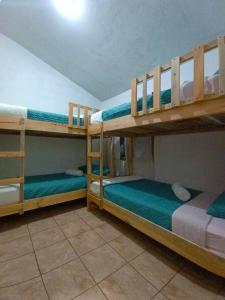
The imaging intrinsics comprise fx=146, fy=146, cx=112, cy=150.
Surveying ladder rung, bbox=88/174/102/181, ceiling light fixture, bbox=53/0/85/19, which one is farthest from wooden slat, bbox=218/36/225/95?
ceiling light fixture, bbox=53/0/85/19

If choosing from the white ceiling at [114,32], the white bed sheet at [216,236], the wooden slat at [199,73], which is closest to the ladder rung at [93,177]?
the white bed sheet at [216,236]

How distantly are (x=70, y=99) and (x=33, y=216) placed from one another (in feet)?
8.80

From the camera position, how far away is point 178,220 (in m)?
1.27

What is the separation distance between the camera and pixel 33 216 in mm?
2344

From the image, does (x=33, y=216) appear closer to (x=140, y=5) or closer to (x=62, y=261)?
(x=62, y=261)

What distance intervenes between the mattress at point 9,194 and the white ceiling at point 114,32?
2.61 meters

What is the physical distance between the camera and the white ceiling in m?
1.74

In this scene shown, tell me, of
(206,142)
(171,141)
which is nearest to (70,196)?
(171,141)

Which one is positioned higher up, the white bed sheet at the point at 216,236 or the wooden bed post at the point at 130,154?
the wooden bed post at the point at 130,154

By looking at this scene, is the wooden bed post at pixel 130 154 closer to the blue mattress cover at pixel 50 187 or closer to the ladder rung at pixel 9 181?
the blue mattress cover at pixel 50 187

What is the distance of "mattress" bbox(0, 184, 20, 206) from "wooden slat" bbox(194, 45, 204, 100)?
238 cm

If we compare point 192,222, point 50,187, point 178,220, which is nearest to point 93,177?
point 50,187

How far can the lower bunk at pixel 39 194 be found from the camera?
6.36 feet

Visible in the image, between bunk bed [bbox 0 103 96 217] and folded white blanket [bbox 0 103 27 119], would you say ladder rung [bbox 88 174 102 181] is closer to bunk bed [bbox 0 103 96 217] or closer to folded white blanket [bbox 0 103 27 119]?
bunk bed [bbox 0 103 96 217]
